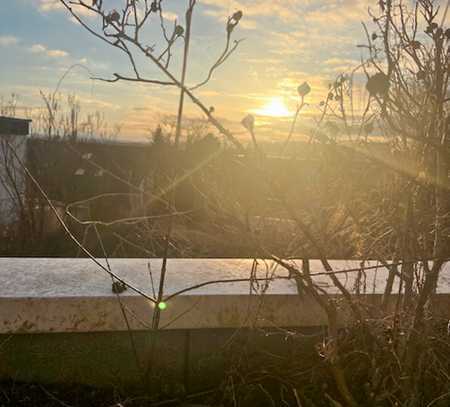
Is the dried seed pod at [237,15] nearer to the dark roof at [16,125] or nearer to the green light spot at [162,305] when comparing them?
the green light spot at [162,305]

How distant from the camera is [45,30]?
10.5 ft

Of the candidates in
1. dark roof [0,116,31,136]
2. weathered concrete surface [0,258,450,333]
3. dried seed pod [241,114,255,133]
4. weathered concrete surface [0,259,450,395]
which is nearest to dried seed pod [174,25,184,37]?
dried seed pod [241,114,255,133]

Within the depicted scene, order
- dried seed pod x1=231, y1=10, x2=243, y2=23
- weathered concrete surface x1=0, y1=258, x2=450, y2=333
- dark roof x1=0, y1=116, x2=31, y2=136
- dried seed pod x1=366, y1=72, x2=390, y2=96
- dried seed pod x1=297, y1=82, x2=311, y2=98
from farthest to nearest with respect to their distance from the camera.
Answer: dark roof x1=0, y1=116, x2=31, y2=136 → weathered concrete surface x1=0, y1=258, x2=450, y2=333 → dried seed pod x1=297, y1=82, x2=311, y2=98 → dried seed pod x1=231, y1=10, x2=243, y2=23 → dried seed pod x1=366, y1=72, x2=390, y2=96

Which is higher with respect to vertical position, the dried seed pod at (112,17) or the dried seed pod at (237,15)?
the dried seed pod at (237,15)

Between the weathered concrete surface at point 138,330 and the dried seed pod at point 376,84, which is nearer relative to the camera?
the dried seed pod at point 376,84

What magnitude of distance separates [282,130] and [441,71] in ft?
2.06

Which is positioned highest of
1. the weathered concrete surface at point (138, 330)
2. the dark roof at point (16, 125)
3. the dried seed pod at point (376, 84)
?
the dark roof at point (16, 125)

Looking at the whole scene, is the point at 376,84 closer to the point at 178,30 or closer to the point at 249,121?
the point at 249,121

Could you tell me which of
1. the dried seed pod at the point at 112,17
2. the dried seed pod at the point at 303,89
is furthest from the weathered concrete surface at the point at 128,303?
the dried seed pod at the point at 112,17

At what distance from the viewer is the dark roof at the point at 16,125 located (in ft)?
29.1

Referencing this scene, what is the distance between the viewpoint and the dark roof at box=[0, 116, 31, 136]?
8.88 metres

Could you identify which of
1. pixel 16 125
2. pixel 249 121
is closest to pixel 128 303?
pixel 249 121

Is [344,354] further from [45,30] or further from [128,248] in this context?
[128,248]

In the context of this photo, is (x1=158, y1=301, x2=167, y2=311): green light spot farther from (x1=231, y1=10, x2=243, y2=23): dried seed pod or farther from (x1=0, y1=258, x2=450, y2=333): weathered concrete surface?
(x1=231, y1=10, x2=243, y2=23): dried seed pod
